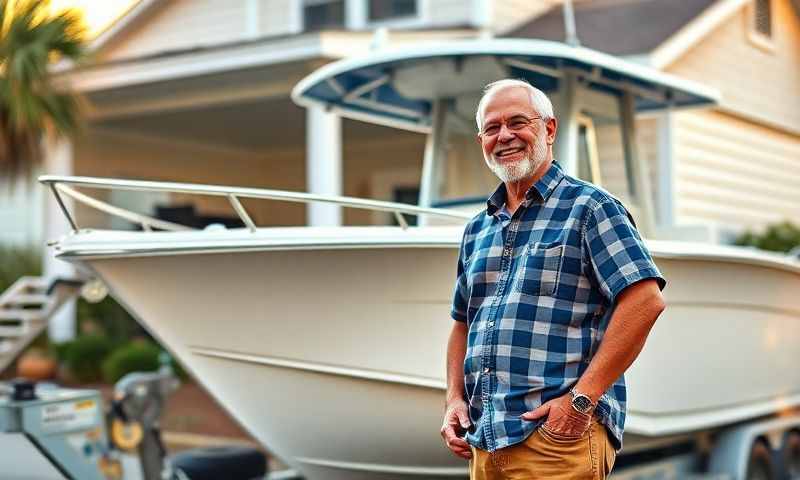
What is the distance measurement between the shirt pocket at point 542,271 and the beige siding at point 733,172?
787 cm

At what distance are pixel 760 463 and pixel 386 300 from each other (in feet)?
9.85

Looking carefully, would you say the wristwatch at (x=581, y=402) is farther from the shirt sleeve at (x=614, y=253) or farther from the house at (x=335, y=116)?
the house at (x=335, y=116)

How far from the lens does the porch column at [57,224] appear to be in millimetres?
12469

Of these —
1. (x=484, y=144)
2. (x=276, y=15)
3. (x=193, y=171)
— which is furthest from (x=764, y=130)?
(x=484, y=144)

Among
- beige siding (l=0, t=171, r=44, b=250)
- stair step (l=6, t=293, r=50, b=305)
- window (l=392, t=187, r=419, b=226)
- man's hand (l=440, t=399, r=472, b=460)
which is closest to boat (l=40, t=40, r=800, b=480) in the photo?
stair step (l=6, t=293, r=50, b=305)

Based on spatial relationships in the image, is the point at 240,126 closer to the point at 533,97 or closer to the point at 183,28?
the point at 183,28

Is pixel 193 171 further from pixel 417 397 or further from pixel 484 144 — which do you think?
pixel 484 144

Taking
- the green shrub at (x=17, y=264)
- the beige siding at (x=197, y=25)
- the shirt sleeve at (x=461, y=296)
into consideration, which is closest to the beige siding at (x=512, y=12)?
the beige siding at (x=197, y=25)

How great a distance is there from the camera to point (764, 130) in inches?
480

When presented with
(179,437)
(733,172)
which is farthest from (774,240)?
(179,437)

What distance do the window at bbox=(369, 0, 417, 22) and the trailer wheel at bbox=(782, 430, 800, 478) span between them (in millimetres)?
7204

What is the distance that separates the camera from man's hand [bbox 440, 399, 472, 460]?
3.06 metres

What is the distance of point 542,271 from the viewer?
2818mm

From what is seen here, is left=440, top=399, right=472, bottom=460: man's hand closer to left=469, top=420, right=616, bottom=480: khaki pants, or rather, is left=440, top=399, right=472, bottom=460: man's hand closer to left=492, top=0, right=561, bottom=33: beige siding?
left=469, top=420, right=616, bottom=480: khaki pants
